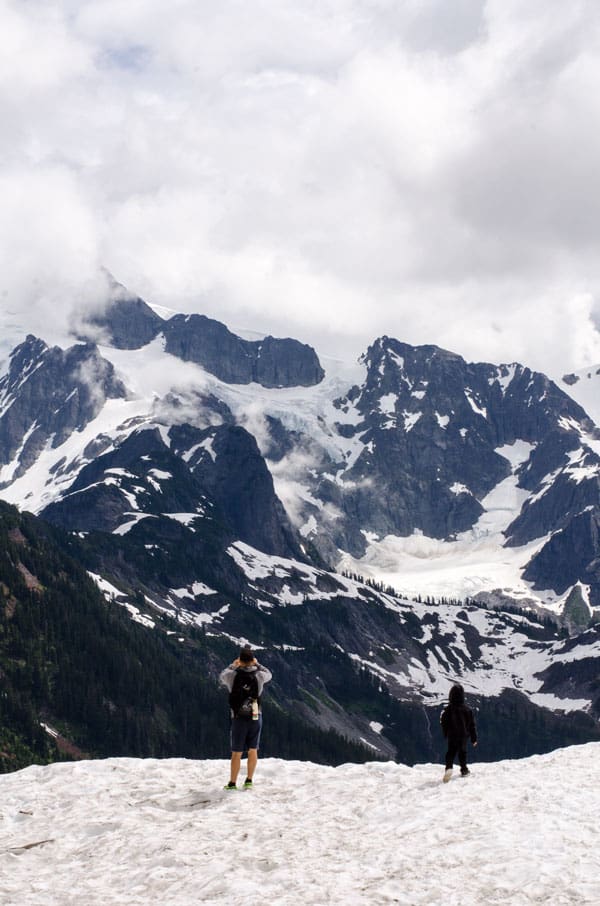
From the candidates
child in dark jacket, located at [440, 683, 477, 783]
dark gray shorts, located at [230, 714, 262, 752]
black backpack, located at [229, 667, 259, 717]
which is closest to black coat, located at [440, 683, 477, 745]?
child in dark jacket, located at [440, 683, 477, 783]

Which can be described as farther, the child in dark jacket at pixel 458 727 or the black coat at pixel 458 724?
the black coat at pixel 458 724

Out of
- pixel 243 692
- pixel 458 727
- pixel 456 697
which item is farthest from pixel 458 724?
pixel 243 692

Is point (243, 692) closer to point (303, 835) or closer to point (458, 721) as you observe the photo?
point (303, 835)

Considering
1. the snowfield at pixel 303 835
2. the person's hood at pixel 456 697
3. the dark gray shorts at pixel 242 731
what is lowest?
the snowfield at pixel 303 835

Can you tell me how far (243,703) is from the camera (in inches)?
1310

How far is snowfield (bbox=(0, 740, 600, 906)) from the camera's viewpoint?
2447 centimetres

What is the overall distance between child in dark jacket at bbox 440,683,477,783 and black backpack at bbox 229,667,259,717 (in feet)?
21.7

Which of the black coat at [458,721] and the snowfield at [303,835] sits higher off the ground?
the black coat at [458,721]

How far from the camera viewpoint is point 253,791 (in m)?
33.8

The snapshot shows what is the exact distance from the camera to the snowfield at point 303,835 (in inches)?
963

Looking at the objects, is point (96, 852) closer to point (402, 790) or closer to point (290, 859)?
point (290, 859)

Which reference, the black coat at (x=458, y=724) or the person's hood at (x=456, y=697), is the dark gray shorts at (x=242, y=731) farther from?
the person's hood at (x=456, y=697)

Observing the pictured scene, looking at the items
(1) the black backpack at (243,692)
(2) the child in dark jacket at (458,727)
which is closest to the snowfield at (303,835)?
(2) the child in dark jacket at (458,727)

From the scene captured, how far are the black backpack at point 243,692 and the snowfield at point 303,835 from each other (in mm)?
2582
